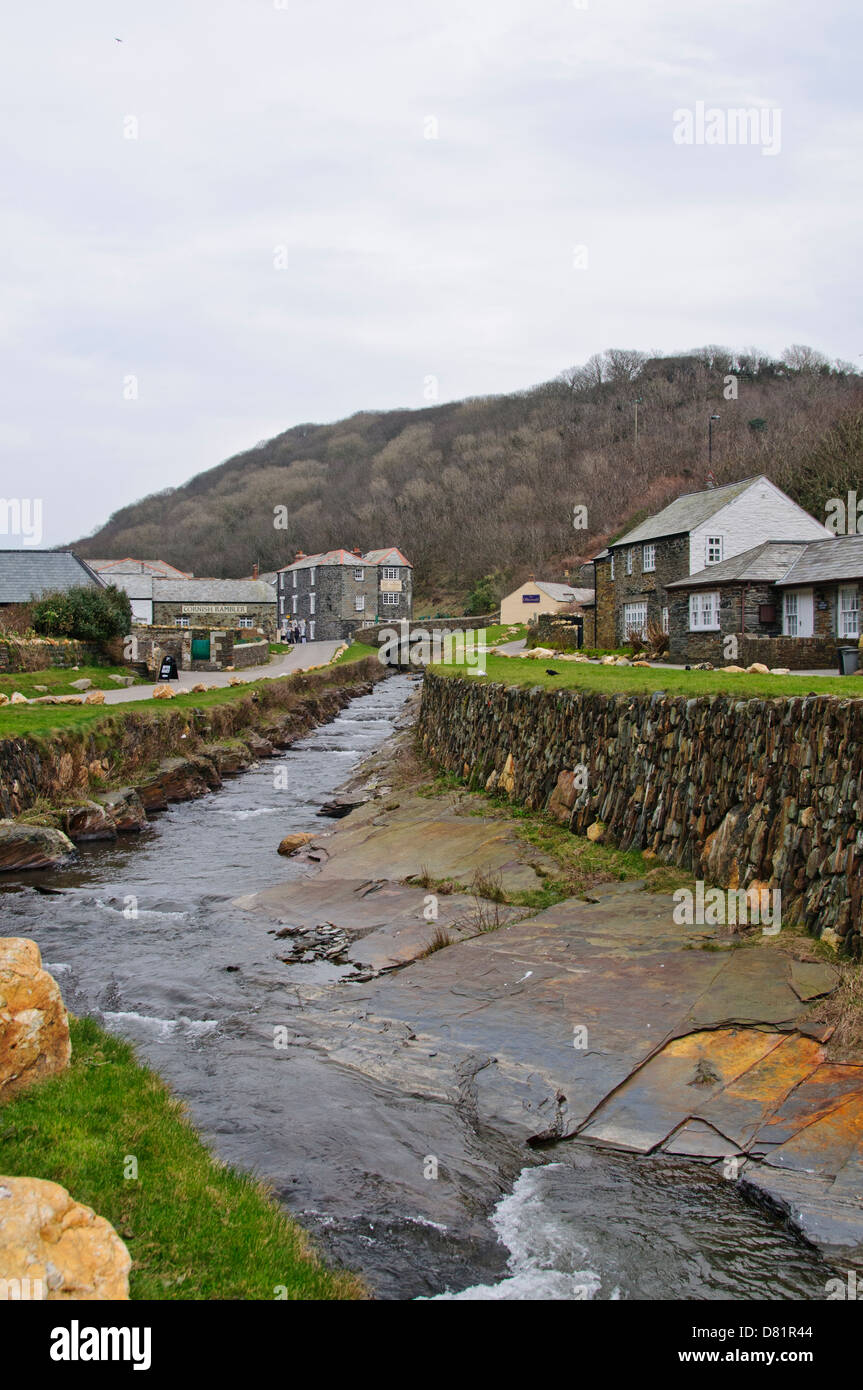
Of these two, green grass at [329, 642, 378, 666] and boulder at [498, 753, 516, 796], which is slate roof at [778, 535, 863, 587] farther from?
green grass at [329, 642, 378, 666]

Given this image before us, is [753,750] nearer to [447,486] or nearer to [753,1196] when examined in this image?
[753,1196]

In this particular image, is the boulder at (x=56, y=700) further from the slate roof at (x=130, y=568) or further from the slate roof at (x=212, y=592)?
the slate roof at (x=130, y=568)

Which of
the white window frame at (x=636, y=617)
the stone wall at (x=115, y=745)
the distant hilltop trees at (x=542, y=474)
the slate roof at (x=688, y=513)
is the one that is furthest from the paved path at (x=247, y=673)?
the distant hilltop trees at (x=542, y=474)

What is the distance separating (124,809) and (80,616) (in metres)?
16.8

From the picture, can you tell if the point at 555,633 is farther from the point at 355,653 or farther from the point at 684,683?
the point at 684,683

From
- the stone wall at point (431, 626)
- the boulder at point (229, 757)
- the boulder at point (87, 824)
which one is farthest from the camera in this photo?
the stone wall at point (431, 626)

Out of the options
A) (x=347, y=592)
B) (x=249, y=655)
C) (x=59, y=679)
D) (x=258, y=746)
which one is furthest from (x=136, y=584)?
(x=258, y=746)

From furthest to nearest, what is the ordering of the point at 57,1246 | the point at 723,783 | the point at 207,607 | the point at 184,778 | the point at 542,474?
1. the point at 542,474
2. the point at 207,607
3. the point at 184,778
4. the point at 723,783
5. the point at 57,1246

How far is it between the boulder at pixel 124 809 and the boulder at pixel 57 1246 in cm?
1504

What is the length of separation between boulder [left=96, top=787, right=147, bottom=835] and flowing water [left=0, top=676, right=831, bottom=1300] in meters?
6.84

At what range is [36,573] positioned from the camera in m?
41.0

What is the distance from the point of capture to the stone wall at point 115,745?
60.5 ft

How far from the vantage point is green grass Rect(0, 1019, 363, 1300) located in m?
5.01
